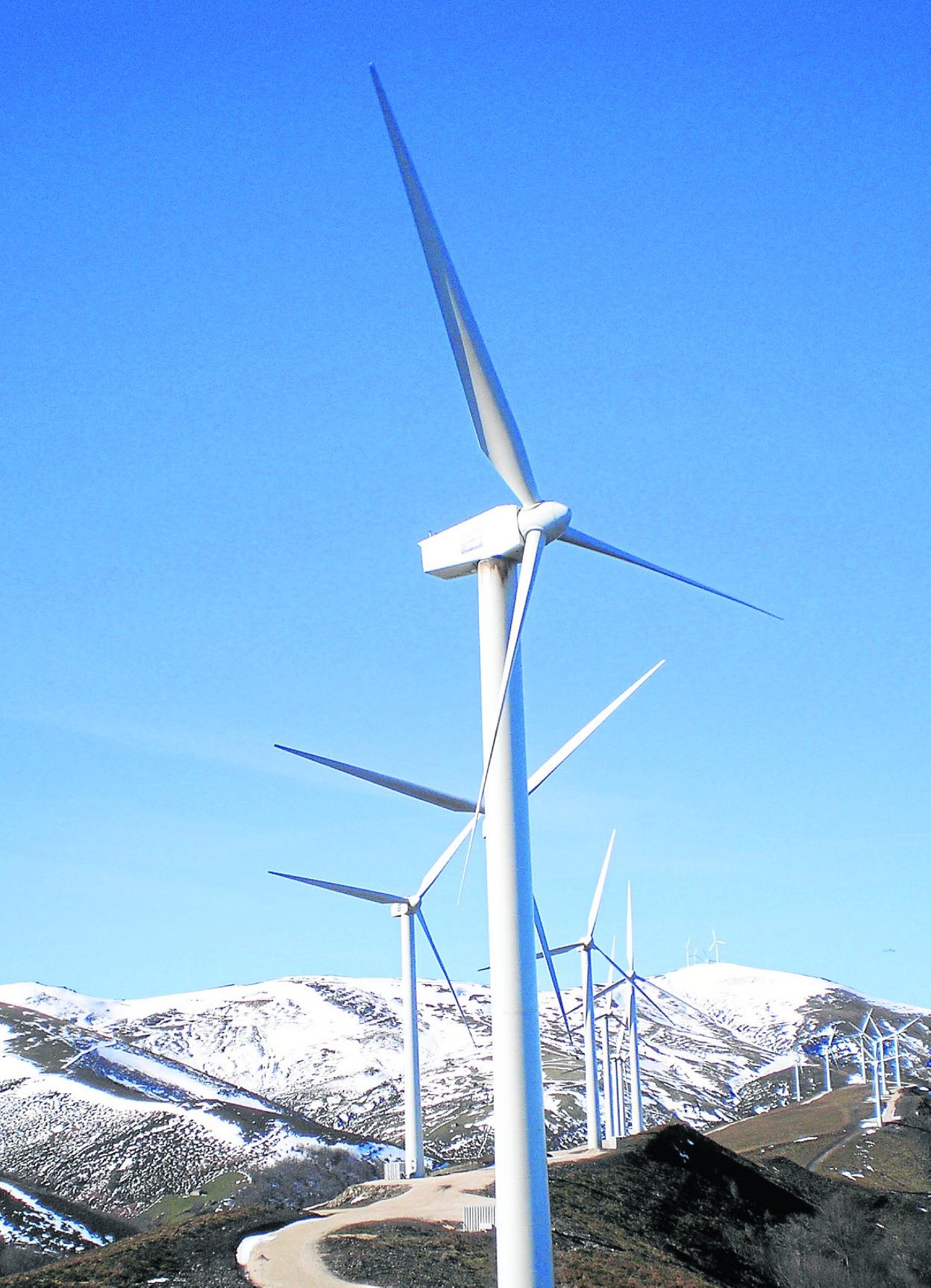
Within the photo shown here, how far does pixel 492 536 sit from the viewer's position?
106 feet

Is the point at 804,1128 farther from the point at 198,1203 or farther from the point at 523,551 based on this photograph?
the point at 523,551

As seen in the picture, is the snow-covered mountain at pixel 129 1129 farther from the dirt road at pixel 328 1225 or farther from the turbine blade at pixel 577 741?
the turbine blade at pixel 577 741

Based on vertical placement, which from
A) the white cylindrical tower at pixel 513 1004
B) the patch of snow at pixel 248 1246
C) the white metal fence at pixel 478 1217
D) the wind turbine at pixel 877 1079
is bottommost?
the patch of snow at pixel 248 1246

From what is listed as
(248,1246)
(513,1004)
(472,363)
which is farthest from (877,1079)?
(472,363)

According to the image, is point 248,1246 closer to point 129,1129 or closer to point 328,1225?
point 328,1225

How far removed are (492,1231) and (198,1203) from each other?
65045 mm

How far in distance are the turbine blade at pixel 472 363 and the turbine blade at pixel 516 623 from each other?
161 cm

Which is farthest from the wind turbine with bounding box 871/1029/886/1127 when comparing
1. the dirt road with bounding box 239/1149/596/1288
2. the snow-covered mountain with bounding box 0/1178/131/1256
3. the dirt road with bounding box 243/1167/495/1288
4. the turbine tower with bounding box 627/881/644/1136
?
the snow-covered mountain with bounding box 0/1178/131/1256

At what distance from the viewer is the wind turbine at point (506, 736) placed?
27.2m

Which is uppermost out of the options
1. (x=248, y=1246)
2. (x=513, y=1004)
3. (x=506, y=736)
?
(x=506, y=736)

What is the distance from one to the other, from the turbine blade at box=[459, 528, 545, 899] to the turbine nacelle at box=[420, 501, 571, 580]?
307mm

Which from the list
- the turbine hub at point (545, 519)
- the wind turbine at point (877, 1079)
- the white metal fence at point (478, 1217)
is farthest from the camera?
the wind turbine at point (877, 1079)

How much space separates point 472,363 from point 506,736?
9875 millimetres

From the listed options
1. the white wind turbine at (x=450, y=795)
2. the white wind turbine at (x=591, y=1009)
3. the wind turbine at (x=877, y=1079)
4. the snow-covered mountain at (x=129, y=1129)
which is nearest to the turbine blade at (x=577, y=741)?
the white wind turbine at (x=450, y=795)
